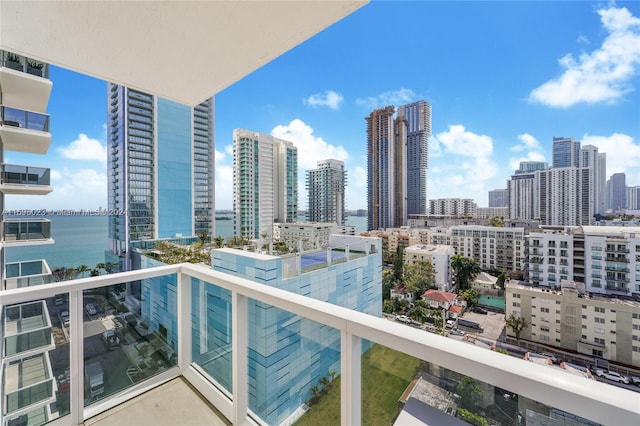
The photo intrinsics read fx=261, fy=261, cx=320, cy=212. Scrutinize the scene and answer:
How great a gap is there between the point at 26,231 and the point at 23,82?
8.94 feet

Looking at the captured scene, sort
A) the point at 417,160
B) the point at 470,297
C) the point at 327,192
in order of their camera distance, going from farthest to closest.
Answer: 1. the point at 327,192
2. the point at 417,160
3. the point at 470,297

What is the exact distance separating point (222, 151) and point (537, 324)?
88.5ft

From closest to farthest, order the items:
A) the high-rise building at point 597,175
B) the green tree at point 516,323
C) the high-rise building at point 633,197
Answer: the green tree at point 516,323, the high-rise building at point 633,197, the high-rise building at point 597,175

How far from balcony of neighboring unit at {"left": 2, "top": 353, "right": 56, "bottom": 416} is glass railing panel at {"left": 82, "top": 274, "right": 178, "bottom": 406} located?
21cm

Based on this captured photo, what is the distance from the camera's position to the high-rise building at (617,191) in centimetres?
1911

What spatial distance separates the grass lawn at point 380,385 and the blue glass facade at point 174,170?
2230 centimetres

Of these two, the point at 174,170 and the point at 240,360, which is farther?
the point at 174,170

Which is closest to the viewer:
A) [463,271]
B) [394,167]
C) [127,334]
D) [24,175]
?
[127,334]

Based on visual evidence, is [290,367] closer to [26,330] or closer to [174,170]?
[26,330]

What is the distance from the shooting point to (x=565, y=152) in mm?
25219

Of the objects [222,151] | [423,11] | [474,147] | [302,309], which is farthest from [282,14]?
[474,147]

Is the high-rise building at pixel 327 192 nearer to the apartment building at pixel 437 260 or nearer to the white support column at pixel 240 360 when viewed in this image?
the apartment building at pixel 437 260

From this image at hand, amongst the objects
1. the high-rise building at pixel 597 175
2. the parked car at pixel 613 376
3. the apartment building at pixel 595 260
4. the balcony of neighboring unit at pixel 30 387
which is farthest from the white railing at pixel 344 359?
the high-rise building at pixel 597 175

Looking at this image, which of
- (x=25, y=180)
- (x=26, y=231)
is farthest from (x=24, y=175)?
(x=26, y=231)
